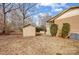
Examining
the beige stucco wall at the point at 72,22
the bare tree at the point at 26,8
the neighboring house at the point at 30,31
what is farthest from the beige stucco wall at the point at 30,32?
the beige stucco wall at the point at 72,22

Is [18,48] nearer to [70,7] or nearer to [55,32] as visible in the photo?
[55,32]

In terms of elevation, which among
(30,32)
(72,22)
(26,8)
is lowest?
(30,32)

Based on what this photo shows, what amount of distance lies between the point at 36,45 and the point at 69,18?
47cm

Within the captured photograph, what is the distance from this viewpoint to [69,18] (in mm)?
3869

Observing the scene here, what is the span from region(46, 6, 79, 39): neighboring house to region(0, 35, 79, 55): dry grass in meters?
0.12

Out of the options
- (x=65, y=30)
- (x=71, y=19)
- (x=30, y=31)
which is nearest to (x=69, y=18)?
(x=71, y=19)

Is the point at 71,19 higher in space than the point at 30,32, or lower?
higher

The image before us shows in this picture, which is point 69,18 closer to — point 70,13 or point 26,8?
point 70,13

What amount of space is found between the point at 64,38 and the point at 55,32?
119mm

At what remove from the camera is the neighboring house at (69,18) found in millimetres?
3848

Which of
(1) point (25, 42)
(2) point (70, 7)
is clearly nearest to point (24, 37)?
(1) point (25, 42)

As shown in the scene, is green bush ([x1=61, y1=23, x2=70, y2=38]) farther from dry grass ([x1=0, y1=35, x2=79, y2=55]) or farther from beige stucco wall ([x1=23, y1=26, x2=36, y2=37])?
beige stucco wall ([x1=23, y1=26, x2=36, y2=37])

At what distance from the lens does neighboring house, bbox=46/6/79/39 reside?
3848 mm
